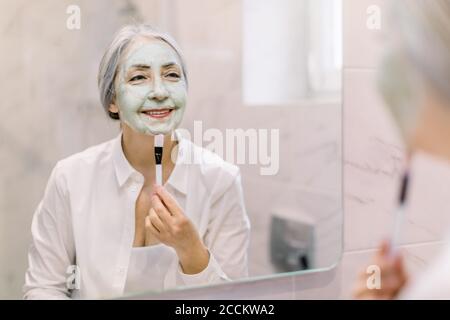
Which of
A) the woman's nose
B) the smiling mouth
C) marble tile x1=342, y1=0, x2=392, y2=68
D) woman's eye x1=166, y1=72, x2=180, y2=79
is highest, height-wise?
marble tile x1=342, y1=0, x2=392, y2=68

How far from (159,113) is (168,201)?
0.13 meters

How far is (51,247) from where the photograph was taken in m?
0.70

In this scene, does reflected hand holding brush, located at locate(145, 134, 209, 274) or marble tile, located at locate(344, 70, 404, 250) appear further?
marble tile, located at locate(344, 70, 404, 250)

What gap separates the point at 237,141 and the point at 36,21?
1.12 ft

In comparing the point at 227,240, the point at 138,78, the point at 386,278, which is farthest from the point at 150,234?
the point at 386,278

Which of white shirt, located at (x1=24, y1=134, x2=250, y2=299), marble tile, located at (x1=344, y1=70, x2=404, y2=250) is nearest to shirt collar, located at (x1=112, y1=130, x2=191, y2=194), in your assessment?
white shirt, located at (x1=24, y1=134, x2=250, y2=299)

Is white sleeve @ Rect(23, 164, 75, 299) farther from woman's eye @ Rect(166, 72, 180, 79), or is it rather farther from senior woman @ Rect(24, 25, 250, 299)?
woman's eye @ Rect(166, 72, 180, 79)

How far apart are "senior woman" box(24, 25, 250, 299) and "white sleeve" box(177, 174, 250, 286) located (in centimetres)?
1

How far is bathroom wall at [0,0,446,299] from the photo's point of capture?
670 mm

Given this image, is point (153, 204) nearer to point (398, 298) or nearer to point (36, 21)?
point (36, 21)

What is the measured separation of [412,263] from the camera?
0.86m

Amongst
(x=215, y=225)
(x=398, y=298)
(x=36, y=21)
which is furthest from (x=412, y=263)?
(x=36, y=21)
